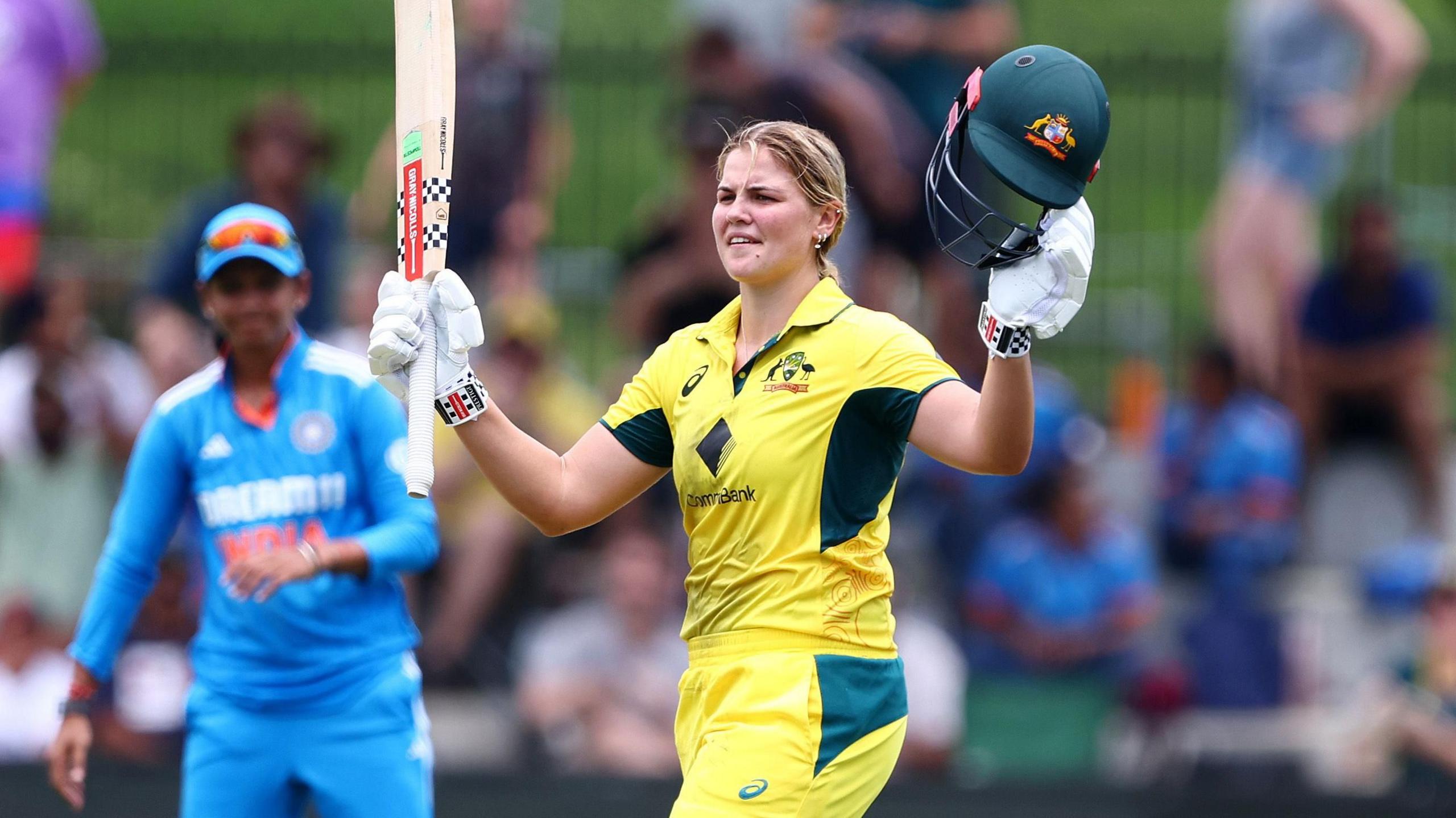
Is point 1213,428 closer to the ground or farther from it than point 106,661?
farther from it

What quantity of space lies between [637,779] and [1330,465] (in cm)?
427

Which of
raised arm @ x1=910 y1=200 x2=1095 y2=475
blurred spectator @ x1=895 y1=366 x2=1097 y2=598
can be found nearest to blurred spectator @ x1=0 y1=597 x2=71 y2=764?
blurred spectator @ x1=895 y1=366 x2=1097 y2=598

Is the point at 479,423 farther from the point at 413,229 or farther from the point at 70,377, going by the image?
the point at 70,377

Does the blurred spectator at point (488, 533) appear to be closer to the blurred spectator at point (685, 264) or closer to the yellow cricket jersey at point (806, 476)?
the blurred spectator at point (685, 264)

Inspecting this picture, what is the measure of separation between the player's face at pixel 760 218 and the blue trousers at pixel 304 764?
1.72 m

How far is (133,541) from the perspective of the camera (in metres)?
5.02

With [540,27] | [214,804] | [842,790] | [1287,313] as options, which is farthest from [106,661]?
[540,27]

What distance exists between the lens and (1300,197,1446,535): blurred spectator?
9.53 m

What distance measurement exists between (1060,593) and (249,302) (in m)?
4.99

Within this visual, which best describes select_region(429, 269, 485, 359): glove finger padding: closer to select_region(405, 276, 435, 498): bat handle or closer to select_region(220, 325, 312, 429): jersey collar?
select_region(405, 276, 435, 498): bat handle

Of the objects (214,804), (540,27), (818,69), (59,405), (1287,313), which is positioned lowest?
(214,804)

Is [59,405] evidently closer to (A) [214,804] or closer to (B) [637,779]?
(B) [637,779]

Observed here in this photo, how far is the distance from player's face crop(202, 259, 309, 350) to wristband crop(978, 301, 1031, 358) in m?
2.33

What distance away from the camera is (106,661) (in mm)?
5027
